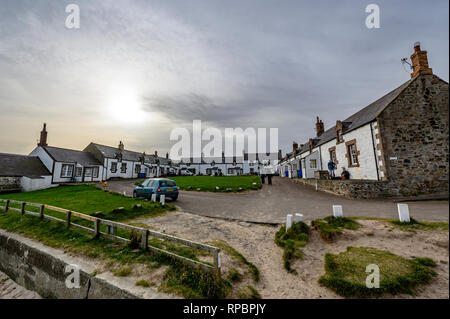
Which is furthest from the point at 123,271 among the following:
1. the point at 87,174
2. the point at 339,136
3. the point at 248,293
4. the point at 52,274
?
the point at 87,174

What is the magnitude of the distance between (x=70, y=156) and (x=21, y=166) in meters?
6.18

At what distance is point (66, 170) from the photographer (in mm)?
28734

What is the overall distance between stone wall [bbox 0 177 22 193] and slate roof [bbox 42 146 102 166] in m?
5.16

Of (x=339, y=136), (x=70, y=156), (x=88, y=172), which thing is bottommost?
(x=88, y=172)

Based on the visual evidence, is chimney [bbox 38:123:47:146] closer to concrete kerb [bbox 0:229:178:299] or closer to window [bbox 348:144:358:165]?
concrete kerb [bbox 0:229:178:299]

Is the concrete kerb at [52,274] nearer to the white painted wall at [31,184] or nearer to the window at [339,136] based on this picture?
the window at [339,136]

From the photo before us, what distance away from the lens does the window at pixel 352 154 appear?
15707 millimetres

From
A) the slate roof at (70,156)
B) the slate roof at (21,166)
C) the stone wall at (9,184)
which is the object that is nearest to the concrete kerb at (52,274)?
the stone wall at (9,184)

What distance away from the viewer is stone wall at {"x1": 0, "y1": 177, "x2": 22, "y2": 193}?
21.8m

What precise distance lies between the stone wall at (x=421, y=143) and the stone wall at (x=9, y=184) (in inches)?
1372

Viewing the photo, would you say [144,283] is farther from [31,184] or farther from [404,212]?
[31,184]
